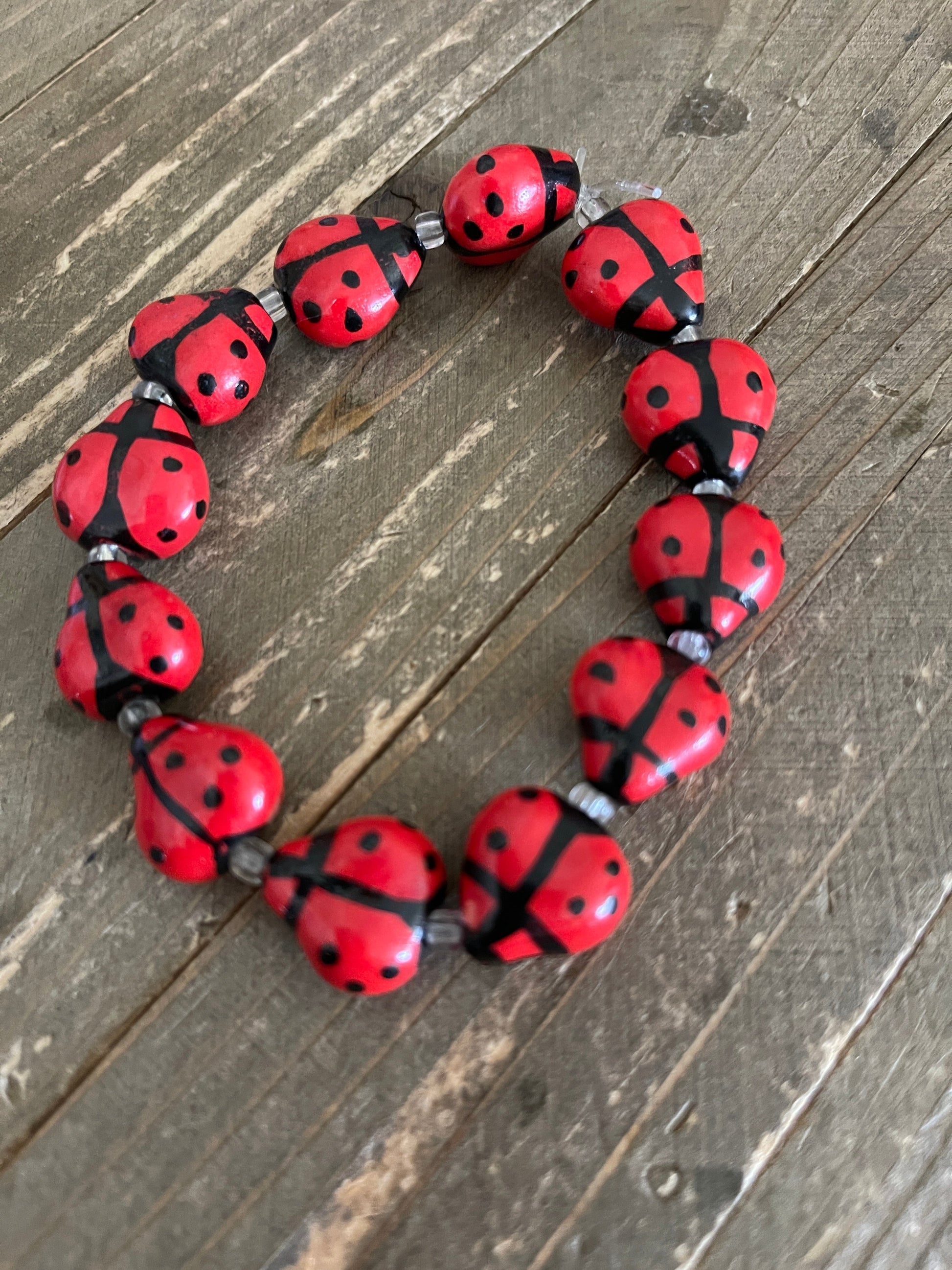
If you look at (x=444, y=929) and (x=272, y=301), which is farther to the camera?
(x=272, y=301)

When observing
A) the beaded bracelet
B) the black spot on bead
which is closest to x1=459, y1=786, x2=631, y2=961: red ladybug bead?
the beaded bracelet

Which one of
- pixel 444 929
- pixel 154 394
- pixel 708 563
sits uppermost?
pixel 154 394

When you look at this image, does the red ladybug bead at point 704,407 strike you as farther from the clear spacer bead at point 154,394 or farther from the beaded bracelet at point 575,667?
the clear spacer bead at point 154,394

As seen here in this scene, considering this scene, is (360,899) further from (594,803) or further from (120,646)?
(120,646)

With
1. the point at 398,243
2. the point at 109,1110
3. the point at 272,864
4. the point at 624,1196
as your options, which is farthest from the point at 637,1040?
the point at 398,243

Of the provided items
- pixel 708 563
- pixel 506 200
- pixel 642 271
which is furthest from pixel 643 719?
pixel 506 200

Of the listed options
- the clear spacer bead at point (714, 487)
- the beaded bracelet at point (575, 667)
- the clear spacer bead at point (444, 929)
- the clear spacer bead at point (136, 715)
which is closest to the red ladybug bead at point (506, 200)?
the beaded bracelet at point (575, 667)
